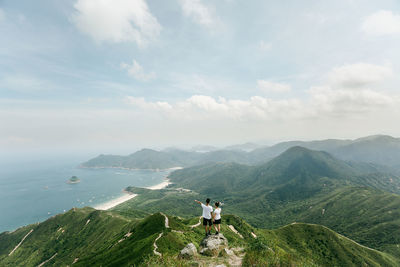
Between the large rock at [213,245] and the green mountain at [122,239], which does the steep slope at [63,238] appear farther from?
the large rock at [213,245]

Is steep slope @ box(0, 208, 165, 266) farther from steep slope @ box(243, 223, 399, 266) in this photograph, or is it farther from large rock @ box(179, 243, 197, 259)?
steep slope @ box(243, 223, 399, 266)

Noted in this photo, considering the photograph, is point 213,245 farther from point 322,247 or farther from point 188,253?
point 322,247

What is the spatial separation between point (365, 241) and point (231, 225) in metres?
153

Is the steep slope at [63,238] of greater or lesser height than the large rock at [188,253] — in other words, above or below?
below

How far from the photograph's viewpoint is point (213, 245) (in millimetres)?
30656

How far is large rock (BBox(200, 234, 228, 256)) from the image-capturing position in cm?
2967

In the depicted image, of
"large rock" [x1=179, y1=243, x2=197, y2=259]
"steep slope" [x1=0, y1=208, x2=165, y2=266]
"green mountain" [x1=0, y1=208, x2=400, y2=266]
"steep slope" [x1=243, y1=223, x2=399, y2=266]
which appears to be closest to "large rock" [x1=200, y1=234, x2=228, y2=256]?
"large rock" [x1=179, y1=243, x2=197, y2=259]

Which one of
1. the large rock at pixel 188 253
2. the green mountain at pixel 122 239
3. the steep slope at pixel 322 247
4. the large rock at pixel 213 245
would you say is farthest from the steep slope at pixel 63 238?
the steep slope at pixel 322 247

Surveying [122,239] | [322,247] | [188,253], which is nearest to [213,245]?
[188,253]

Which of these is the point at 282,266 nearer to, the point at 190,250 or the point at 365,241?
the point at 190,250

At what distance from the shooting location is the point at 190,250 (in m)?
29.4

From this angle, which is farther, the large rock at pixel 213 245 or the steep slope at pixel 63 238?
the steep slope at pixel 63 238

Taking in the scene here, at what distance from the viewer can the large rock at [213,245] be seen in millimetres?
29672

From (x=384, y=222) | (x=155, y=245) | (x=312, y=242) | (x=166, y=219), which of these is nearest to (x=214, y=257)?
(x=155, y=245)
